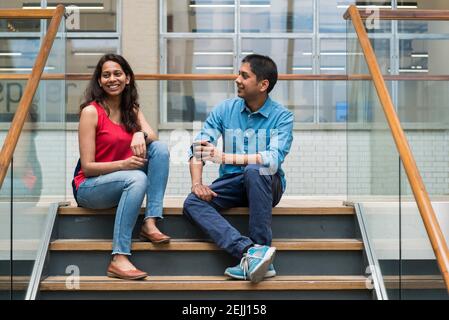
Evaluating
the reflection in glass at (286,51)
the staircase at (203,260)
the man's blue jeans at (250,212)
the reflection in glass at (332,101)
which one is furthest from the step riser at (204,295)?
the reflection in glass at (286,51)

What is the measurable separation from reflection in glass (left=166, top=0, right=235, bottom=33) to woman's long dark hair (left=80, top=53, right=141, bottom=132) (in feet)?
19.6

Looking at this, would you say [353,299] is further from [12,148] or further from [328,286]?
[12,148]

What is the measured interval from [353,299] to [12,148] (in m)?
1.57

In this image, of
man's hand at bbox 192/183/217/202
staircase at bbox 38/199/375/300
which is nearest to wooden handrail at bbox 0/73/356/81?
staircase at bbox 38/199/375/300

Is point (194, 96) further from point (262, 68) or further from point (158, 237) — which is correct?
point (158, 237)

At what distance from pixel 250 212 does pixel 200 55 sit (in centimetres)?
637

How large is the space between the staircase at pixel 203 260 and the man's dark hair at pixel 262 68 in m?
0.62

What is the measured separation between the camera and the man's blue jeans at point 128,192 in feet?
11.3

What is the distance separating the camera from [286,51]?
961cm

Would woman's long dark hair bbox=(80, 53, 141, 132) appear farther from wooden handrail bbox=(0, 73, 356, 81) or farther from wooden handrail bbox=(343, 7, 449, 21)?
wooden handrail bbox=(343, 7, 449, 21)

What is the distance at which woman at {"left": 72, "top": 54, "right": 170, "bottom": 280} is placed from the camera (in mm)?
3465

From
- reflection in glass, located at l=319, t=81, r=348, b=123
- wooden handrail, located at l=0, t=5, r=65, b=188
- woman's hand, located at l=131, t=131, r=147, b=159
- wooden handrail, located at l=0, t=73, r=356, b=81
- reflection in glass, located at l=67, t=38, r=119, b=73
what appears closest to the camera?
wooden handrail, located at l=0, t=5, r=65, b=188

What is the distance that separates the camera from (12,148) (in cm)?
320

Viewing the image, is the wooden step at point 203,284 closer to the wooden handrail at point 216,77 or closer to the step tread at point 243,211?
the step tread at point 243,211
